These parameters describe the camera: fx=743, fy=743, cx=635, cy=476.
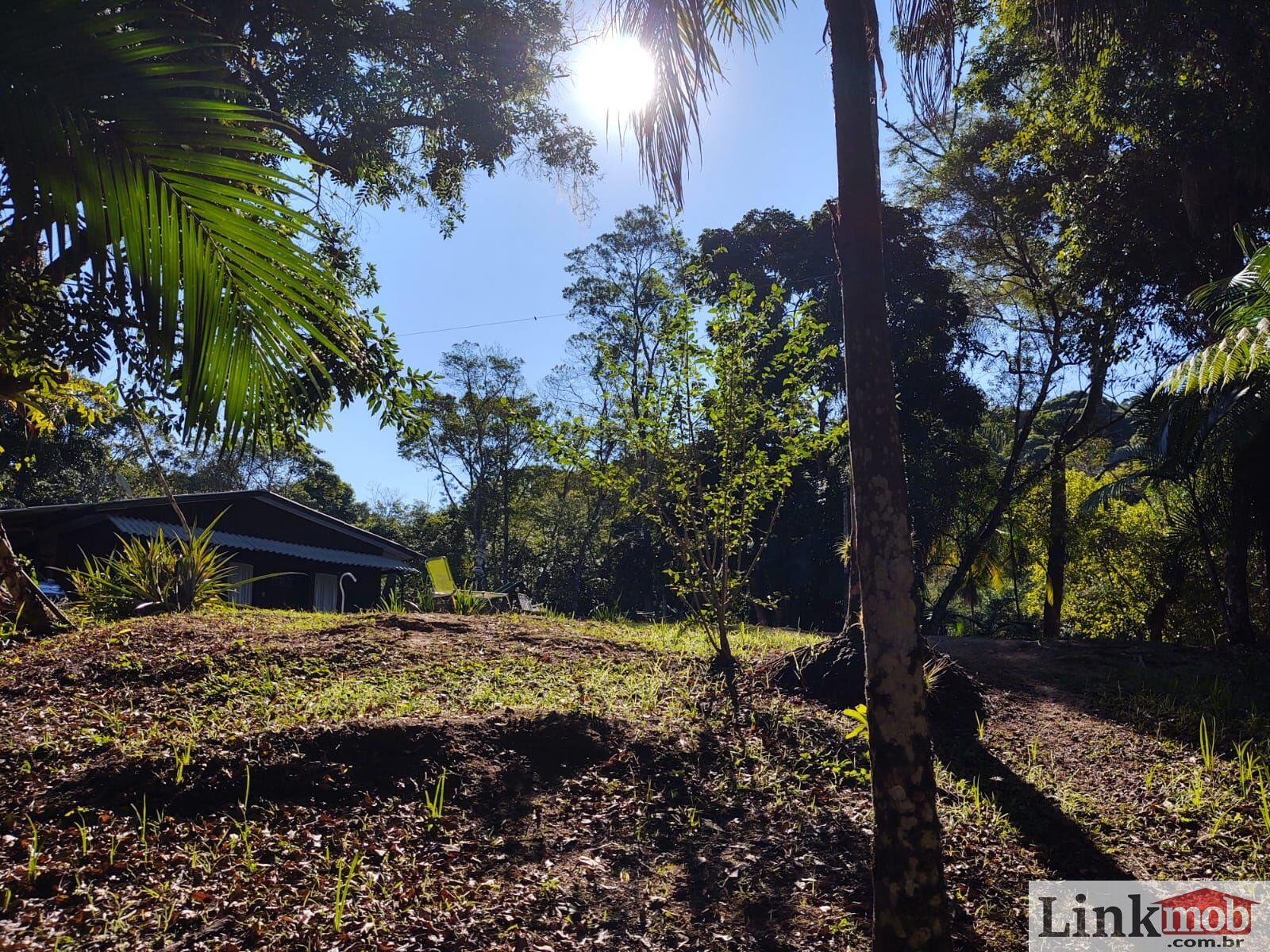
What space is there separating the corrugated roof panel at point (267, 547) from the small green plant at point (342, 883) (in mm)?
12707

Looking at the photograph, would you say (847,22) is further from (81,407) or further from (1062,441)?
(1062,441)

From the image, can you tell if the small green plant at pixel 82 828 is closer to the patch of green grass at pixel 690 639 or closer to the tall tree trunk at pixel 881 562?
the tall tree trunk at pixel 881 562

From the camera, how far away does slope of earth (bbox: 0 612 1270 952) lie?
119 inches

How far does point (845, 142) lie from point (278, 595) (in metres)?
19.5

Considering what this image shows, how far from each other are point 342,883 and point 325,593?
61.9ft

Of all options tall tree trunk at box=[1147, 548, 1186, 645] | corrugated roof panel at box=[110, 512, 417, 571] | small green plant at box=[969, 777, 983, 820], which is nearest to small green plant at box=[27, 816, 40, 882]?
small green plant at box=[969, 777, 983, 820]

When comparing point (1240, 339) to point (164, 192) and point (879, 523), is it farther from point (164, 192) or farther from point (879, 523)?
point (164, 192)

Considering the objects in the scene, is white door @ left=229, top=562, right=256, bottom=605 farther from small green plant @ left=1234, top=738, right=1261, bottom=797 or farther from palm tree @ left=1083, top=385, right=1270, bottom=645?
small green plant @ left=1234, top=738, right=1261, bottom=797

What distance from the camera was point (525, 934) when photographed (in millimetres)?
2986

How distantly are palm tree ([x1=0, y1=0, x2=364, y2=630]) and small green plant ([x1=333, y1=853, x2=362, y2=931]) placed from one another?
77.3 inches

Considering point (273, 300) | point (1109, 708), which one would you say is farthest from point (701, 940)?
point (1109, 708)

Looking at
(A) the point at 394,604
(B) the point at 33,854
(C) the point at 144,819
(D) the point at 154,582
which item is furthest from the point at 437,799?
(A) the point at 394,604

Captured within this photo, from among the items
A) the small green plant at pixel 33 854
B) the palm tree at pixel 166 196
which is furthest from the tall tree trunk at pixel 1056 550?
the small green plant at pixel 33 854

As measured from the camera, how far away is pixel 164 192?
192cm
